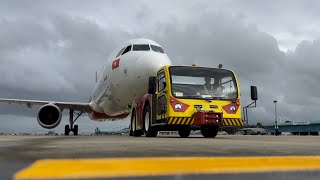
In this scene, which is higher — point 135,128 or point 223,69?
point 223,69

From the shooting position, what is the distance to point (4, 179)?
10.9 ft

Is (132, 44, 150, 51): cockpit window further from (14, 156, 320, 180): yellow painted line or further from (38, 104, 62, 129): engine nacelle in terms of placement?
(14, 156, 320, 180): yellow painted line

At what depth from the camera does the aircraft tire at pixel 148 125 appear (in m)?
15.2

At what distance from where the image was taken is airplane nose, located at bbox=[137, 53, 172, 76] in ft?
56.0

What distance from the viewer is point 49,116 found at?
22.2m

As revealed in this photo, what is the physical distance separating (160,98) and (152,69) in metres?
2.84

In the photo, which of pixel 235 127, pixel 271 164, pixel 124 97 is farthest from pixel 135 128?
pixel 271 164

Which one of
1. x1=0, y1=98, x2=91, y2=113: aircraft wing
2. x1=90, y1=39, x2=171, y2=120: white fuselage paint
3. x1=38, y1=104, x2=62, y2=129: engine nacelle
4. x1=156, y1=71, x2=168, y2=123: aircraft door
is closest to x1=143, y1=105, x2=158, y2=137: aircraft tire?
x1=156, y1=71, x2=168, y2=123: aircraft door

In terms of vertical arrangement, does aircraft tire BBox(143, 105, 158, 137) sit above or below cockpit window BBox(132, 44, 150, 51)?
below

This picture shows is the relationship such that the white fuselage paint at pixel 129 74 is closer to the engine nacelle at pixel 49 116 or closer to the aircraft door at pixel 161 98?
the aircraft door at pixel 161 98

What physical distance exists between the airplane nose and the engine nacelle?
23.1ft

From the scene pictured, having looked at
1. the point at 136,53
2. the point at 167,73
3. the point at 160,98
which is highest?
the point at 136,53

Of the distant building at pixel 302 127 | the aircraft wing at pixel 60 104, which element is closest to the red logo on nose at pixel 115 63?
the aircraft wing at pixel 60 104

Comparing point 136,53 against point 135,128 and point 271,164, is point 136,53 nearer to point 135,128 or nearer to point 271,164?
point 135,128
